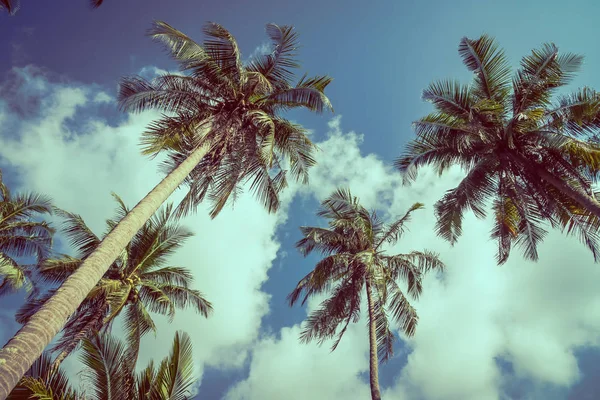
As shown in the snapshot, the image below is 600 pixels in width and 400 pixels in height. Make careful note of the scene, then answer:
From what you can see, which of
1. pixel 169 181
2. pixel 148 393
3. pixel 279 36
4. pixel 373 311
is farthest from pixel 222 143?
pixel 373 311

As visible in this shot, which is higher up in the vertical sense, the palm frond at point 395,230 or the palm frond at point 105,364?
the palm frond at point 395,230

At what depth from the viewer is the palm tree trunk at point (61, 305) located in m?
3.52

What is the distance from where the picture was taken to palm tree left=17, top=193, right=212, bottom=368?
11664mm

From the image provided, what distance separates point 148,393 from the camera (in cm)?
729

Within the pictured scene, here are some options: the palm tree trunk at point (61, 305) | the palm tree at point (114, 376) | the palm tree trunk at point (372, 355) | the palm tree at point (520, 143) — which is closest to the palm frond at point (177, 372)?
the palm tree at point (114, 376)

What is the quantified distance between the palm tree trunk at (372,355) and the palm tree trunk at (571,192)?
21.5ft

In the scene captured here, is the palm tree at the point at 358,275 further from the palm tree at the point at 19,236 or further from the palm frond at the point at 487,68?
the palm tree at the point at 19,236

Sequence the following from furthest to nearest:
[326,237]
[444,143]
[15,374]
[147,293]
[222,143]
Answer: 1. [326,237]
2. [147,293]
3. [444,143]
4. [222,143]
5. [15,374]

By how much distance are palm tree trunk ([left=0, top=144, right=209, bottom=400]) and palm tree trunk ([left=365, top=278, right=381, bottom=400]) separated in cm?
844

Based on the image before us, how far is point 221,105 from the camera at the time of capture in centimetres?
962

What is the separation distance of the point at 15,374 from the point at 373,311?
10.9 meters

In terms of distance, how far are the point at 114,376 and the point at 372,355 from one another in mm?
7745

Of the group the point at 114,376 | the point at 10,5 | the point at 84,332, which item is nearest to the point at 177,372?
the point at 114,376

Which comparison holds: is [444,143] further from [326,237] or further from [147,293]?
[147,293]
